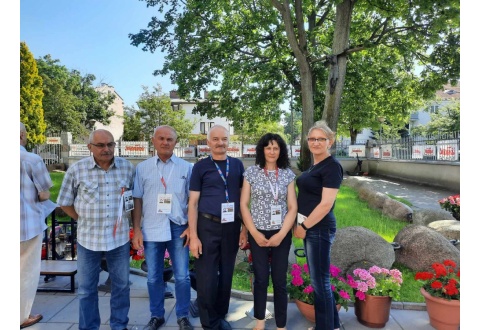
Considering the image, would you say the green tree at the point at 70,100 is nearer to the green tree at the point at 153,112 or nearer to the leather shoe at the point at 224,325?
the green tree at the point at 153,112

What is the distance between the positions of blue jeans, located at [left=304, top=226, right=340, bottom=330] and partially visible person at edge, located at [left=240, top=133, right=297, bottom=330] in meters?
0.22

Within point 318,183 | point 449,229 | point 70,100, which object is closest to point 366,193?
point 449,229

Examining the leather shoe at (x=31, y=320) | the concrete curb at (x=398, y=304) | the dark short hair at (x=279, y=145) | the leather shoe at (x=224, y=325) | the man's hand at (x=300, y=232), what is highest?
the dark short hair at (x=279, y=145)

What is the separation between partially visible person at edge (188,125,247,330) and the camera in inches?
123

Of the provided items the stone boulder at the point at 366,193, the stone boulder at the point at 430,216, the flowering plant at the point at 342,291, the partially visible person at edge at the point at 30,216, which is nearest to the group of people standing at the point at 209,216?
the flowering plant at the point at 342,291

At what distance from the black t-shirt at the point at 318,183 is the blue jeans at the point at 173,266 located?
1.25m

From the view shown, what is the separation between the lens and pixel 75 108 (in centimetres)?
3534

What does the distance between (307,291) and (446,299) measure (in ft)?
4.50

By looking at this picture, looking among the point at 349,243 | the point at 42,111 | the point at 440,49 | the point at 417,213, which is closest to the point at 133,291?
the point at 349,243

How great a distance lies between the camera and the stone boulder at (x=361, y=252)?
4576 mm

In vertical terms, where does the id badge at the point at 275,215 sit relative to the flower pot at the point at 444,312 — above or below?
above

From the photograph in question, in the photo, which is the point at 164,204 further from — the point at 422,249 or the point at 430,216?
the point at 430,216

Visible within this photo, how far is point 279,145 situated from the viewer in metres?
3.14
